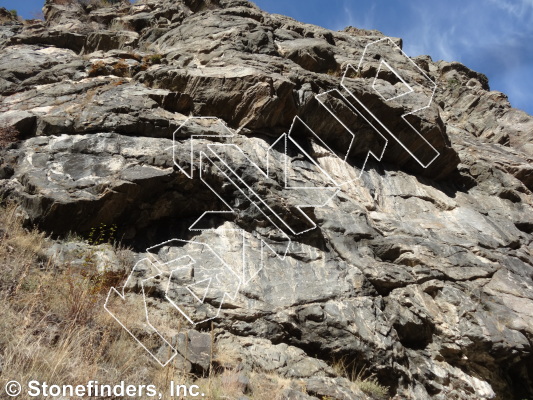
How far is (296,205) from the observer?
697 cm

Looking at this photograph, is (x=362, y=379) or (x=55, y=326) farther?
(x=362, y=379)

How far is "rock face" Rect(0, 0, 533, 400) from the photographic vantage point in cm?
585

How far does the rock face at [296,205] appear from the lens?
19.2ft

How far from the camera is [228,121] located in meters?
8.32

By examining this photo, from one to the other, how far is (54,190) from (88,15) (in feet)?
38.4

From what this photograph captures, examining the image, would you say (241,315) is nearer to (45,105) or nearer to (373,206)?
(373,206)

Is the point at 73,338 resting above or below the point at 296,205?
below
